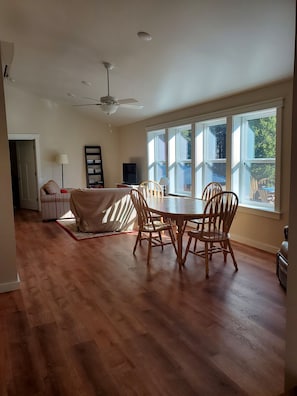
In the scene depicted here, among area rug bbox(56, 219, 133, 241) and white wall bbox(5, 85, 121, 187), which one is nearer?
area rug bbox(56, 219, 133, 241)

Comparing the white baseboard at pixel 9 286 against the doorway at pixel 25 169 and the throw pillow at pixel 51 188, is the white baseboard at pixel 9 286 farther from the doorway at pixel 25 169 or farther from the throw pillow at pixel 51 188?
the doorway at pixel 25 169

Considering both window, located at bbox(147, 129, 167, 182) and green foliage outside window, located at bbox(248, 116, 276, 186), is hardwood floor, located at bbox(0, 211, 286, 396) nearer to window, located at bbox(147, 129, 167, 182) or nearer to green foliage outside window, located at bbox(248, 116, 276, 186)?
green foliage outside window, located at bbox(248, 116, 276, 186)

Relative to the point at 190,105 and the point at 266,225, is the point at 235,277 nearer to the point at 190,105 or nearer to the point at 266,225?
the point at 266,225

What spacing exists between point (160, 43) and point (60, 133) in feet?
17.7

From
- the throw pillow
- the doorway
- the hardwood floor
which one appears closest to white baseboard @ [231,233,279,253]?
the hardwood floor

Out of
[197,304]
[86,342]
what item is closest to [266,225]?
[197,304]

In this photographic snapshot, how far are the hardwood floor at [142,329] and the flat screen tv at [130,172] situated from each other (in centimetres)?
430

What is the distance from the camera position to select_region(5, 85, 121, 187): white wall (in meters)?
7.97

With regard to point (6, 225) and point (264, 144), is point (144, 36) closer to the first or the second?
point (264, 144)

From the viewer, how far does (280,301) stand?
2.90 meters

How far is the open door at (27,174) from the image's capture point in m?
8.38

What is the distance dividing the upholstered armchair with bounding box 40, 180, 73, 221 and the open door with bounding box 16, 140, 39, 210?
159 cm

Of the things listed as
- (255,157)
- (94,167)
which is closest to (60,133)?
(94,167)

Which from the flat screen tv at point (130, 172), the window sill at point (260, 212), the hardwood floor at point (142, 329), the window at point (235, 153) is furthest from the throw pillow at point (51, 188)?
the window sill at point (260, 212)
